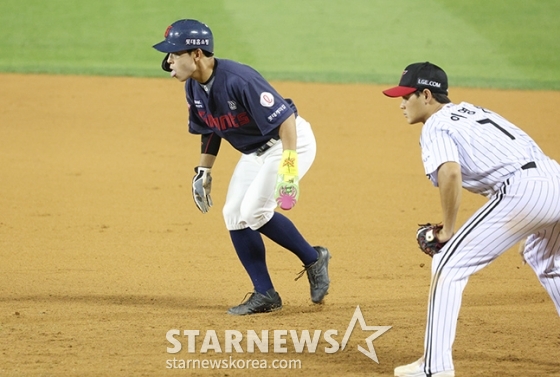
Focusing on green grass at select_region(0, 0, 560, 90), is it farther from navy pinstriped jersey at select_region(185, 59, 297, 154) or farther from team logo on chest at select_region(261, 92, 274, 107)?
team logo on chest at select_region(261, 92, 274, 107)

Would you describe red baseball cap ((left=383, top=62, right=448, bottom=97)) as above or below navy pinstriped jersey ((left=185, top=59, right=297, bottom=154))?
below

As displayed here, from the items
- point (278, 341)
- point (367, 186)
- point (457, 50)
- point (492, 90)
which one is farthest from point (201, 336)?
point (457, 50)

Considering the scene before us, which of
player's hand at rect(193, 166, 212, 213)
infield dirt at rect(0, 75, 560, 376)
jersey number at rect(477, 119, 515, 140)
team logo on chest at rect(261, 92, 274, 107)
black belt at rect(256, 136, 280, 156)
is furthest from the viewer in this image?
player's hand at rect(193, 166, 212, 213)

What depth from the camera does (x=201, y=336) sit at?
499cm

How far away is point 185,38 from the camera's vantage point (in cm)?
524

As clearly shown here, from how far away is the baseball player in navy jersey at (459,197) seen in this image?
13.4 ft

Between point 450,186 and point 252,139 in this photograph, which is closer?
point 450,186

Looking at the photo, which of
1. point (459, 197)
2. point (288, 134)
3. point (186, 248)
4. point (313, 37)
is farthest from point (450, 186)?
point (313, 37)

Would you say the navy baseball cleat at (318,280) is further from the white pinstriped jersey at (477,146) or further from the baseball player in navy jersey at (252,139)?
the white pinstriped jersey at (477,146)

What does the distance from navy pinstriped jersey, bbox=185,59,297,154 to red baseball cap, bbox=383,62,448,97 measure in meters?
1.04

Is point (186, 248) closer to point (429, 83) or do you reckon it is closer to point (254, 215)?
point (254, 215)

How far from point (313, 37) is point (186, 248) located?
10.2m

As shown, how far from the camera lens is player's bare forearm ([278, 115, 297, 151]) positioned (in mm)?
5219

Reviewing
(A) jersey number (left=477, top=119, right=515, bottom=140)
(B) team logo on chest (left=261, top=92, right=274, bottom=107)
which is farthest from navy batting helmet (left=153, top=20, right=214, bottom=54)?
(A) jersey number (left=477, top=119, right=515, bottom=140)
